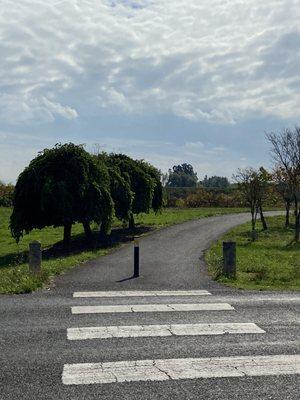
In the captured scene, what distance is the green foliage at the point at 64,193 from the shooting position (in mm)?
23094

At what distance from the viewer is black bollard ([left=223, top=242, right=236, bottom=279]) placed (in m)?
13.6

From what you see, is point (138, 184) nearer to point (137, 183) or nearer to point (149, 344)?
point (137, 183)

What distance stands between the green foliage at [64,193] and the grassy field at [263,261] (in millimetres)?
5818

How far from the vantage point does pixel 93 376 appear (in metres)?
5.47

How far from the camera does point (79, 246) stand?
2444 centimetres

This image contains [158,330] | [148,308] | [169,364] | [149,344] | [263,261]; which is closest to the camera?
[169,364]

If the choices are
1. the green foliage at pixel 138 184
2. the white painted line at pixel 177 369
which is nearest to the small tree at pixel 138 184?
the green foliage at pixel 138 184

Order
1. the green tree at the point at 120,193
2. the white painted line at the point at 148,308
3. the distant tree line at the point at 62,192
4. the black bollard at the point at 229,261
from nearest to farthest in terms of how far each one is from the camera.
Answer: the white painted line at the point at 148,308 < the black bollard at the point at 229,261 < the distant tree line at the point at 62,192 < the green tree at the point at 120,193

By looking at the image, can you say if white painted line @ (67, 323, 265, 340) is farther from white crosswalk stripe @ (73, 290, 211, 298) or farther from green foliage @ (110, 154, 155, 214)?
green foliage @ (110, 154, 155, 214)

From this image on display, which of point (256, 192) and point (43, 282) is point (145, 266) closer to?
point (43, 282)

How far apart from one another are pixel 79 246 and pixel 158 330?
17.4m

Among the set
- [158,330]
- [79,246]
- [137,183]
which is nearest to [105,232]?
[79,246]

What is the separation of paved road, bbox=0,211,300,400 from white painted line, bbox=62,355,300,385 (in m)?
0.01

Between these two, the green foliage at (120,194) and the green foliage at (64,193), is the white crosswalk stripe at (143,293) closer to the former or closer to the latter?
the green foliage at (64,193)
